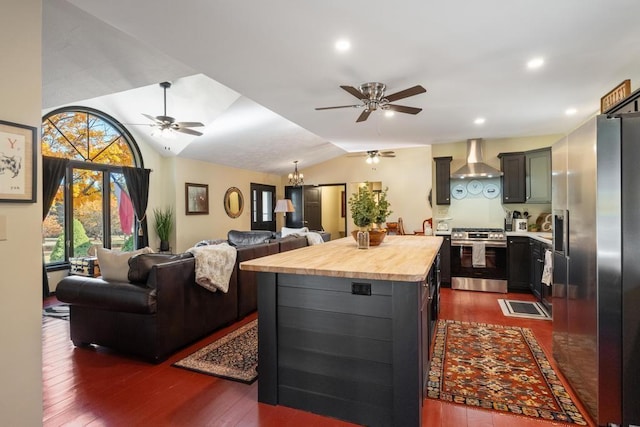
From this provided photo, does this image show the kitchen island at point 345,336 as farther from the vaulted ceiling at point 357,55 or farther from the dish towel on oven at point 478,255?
the dish towel on oven at point 478,255

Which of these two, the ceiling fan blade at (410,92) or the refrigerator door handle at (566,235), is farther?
the ceiling fan blade at (410,92)

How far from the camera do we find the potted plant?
6762 mm

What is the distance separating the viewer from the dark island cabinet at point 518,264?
5172mm

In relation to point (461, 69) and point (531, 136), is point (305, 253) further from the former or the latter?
point (531, 136)

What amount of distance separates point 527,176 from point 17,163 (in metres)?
6.24

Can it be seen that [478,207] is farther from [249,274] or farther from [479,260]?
[249,274]

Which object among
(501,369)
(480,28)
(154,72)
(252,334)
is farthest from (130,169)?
(501,369)

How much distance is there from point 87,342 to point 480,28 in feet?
14.1

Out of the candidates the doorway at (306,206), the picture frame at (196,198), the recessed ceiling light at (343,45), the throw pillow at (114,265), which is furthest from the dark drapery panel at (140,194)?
the recessed ceiling light at (343,45)

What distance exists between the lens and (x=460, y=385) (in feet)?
8.22

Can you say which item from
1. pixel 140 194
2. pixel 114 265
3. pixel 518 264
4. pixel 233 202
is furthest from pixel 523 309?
pixel 140 194

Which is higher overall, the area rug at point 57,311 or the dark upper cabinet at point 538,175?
the dark upper cabinet at point 538,175

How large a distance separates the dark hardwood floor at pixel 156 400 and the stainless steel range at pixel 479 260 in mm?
2204

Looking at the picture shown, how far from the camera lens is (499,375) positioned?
266 cm
